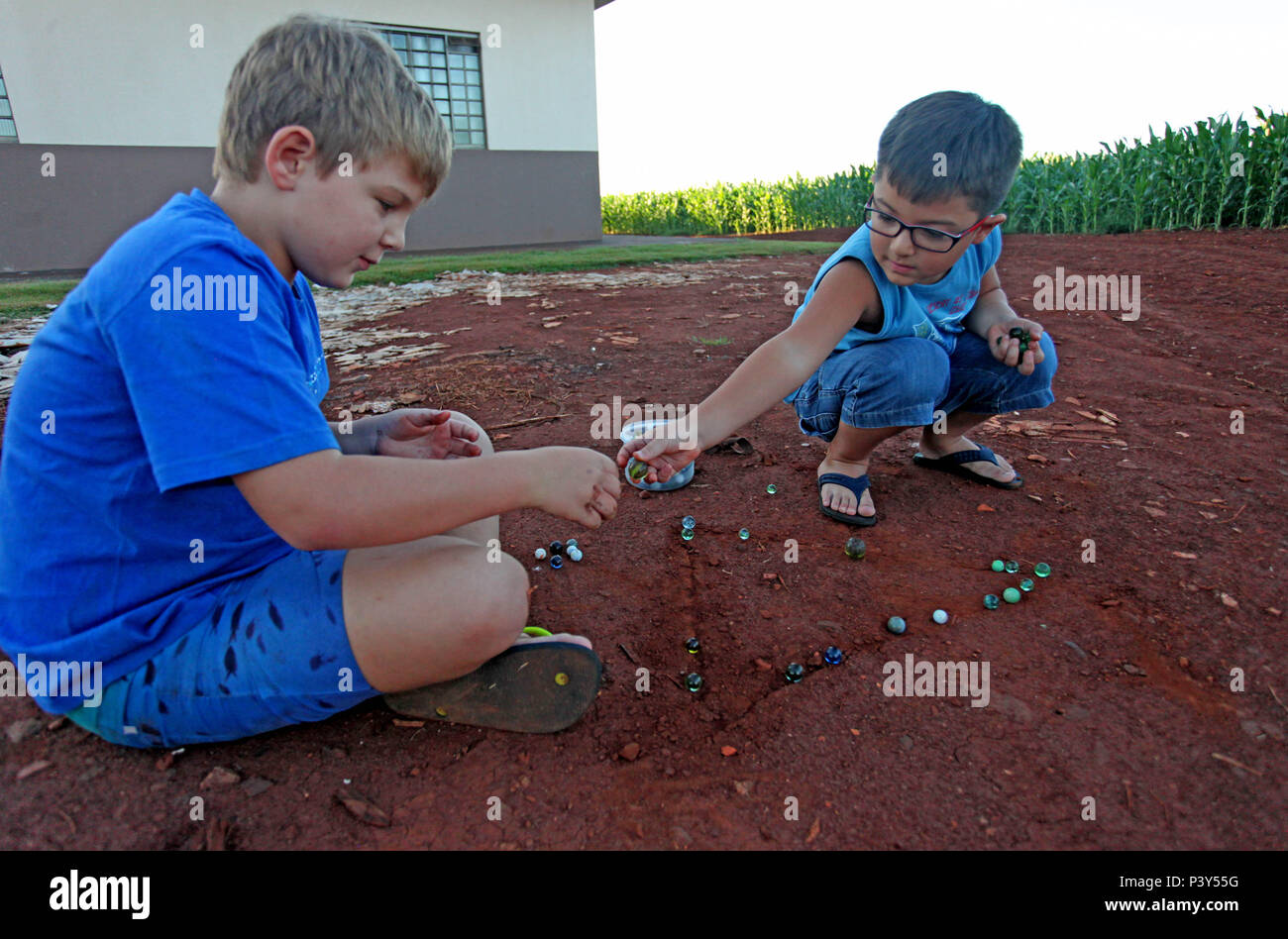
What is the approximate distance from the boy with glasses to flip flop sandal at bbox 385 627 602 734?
636mm

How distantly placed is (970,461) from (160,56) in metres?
12.9

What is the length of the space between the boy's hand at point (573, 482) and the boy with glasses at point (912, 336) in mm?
557

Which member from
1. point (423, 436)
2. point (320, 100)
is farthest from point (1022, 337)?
point (320, 100)

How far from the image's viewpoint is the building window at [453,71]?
1243 centimetres

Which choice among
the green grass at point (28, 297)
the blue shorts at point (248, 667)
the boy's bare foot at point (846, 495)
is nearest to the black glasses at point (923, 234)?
the boy's bare foot at point (846, 495)

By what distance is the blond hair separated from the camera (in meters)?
1.40

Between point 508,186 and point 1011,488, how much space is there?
12461mm

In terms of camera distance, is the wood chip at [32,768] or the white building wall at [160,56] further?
the white building wall at [160,56]

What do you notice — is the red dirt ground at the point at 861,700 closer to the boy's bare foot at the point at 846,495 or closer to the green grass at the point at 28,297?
the boy's bare foot at the point at 846,495

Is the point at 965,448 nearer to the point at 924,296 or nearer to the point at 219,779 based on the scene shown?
the point at 924,296

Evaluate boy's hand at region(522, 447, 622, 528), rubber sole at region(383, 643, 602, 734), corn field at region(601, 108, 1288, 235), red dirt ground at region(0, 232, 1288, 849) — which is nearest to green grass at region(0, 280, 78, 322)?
red dirt ground at region(0, 232, 1288, 849)

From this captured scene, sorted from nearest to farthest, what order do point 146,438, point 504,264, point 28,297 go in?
point 146,438, point 28,297, point 504,264

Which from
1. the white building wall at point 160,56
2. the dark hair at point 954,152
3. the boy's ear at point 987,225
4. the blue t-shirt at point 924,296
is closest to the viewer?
the dark hair at point 954,152

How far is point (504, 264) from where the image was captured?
9.42 meters
